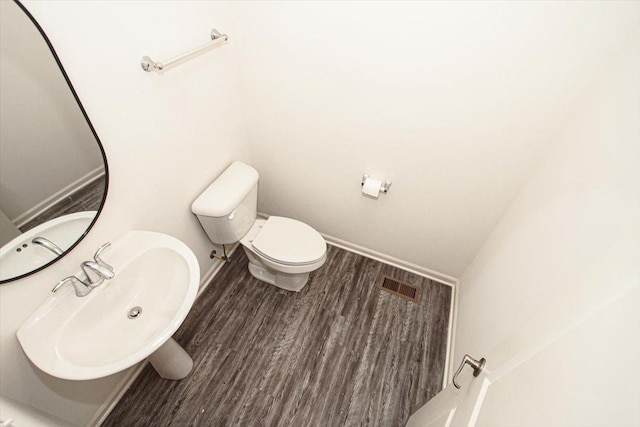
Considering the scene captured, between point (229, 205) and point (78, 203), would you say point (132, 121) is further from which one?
point (229, 205)

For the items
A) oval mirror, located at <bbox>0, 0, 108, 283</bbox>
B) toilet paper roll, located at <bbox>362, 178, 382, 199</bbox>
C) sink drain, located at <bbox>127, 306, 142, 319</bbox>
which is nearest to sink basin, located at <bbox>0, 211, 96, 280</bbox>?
oval mirror, located at <bbox>0, 0, 108, 283</bbox>

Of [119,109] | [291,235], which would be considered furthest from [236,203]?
[119,109]

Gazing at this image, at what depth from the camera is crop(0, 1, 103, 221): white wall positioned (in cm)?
73

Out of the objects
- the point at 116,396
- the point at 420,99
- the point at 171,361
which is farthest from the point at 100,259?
the point at 420,99

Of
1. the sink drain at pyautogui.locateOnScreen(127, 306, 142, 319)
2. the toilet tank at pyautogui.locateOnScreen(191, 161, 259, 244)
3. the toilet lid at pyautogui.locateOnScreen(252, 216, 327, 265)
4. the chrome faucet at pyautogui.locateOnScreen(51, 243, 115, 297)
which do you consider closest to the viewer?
the chrome faucet at pyautogui.locateOnScreen(51, 243, 115, 297)

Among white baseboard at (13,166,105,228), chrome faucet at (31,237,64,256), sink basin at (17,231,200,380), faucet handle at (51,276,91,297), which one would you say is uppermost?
white baseboard at (13,166,105,228)

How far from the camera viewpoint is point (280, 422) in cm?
139

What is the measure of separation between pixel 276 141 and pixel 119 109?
906 millimetres

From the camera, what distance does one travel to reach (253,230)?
180 cm

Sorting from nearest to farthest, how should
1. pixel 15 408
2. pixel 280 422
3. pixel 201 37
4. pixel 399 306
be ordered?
pixel 15 408, pixel 201 37, pixel 280 422, pixel 399 306

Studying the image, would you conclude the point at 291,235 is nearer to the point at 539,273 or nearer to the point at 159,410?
the point at 159,410

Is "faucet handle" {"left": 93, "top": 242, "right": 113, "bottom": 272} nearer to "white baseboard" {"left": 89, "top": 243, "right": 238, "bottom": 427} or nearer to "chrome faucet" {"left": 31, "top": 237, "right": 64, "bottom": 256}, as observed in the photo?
"chrome faucet" {"left": 31, "top": 237, "right": 64, "bottom": 256}

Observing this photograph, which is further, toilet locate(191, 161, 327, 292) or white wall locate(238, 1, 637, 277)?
toilet locate(191, 161, 327, 292)

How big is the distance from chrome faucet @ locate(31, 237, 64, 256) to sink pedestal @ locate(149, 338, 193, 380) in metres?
0.62
